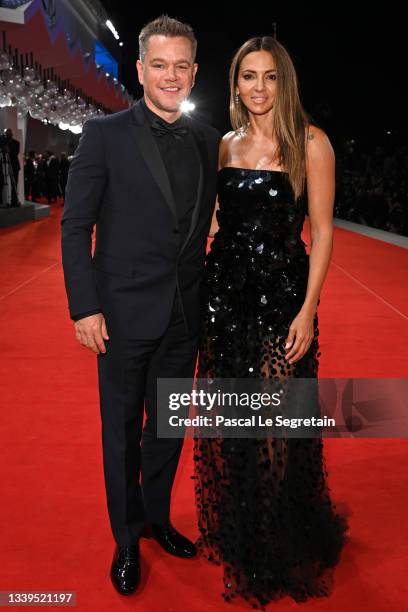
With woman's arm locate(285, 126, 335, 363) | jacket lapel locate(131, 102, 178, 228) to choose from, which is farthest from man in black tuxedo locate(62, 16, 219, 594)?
woman's arm locate(285, 126, 335, 363)

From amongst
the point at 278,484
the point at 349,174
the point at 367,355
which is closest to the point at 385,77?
the point at 349,174

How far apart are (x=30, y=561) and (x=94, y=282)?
2.94ft

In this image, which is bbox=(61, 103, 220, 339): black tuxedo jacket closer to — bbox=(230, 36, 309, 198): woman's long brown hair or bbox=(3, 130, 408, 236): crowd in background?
bbox=(230, 36, 309, 198): woman's long brown hair

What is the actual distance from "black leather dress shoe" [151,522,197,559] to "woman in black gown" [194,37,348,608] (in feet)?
0.32

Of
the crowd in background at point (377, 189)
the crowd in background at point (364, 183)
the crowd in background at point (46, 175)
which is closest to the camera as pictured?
the crowd in background at point (377, 189)

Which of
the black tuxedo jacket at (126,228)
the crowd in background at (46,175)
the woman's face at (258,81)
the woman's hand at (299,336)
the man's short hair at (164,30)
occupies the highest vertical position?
the man's short hair at (164,30)

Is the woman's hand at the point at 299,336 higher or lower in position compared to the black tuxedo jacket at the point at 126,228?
lower

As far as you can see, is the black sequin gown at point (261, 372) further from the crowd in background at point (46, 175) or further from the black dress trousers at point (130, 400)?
the crowd in background at point (46, 175)

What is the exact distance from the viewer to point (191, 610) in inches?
78.7

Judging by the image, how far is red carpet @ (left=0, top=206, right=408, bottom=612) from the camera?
210 centimetres

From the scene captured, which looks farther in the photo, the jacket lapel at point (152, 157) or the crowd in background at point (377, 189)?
the crowd in background at point (377, 189)

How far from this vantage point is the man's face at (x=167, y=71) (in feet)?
6.55

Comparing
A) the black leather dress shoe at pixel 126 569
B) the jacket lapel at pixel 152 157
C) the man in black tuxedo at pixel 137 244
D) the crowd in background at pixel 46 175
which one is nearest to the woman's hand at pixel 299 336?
the man in black tuxedo at pixel 137 244

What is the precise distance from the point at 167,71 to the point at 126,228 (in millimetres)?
439
